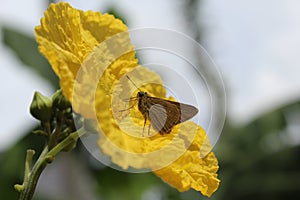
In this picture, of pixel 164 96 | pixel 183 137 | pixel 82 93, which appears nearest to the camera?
pixel 82 93

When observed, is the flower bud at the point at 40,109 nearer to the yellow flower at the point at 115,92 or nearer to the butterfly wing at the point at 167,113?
the yellow flower at the point at 115,92

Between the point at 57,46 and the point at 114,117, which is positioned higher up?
the point at 57,46

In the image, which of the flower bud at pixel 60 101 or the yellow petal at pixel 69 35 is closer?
the yellow petal at pixel 69 35

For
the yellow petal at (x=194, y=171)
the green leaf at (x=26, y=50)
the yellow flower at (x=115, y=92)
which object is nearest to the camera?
the yellow flower at (x=115, y=92)

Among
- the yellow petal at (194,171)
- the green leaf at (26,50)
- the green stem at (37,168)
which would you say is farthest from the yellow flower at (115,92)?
the green leaf at (26,50)

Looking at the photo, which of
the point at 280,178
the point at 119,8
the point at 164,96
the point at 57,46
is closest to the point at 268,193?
the point at 280,178

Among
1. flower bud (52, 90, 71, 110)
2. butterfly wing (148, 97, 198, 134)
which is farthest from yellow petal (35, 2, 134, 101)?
butterfly wing (148, 97, 198, 134)

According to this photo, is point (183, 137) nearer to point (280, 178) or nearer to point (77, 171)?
point (77, 171)
